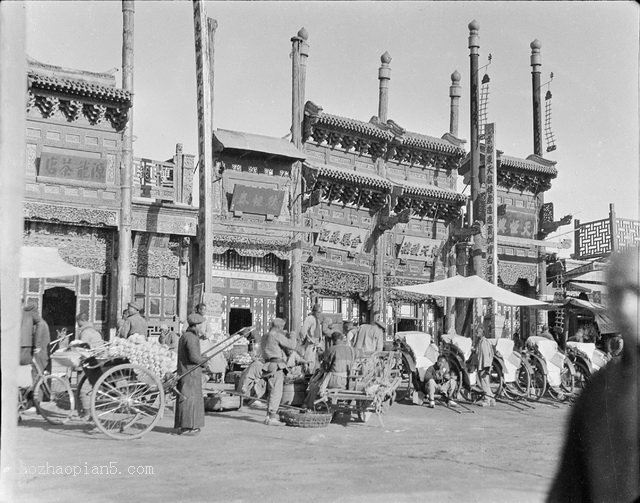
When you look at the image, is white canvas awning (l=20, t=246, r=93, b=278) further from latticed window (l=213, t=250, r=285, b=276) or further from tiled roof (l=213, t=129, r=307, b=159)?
tiled roof (l=213, t=129, r=307, b=159)

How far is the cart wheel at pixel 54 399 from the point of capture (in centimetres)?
756

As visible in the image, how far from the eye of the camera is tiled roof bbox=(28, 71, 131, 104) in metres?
14.4

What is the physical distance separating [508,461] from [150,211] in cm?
1135

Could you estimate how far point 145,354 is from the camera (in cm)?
752

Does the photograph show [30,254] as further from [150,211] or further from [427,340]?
[150,211]

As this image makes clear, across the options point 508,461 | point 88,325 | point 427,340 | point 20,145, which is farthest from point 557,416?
point 20,145

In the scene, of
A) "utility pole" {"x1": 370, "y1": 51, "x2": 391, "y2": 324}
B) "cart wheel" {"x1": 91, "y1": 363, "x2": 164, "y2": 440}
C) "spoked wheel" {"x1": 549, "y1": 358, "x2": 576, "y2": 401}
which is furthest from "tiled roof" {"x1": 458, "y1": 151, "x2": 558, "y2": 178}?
"cart wheel" {"x1": 91, "y1": 363, "x2": 164, "y2": 440}

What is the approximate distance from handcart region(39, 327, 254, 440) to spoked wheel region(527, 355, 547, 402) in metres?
6.73

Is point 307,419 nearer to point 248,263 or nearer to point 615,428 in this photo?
point 615,428

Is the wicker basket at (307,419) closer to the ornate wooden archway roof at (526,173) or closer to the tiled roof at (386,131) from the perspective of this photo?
the tiled roof at (386,131)

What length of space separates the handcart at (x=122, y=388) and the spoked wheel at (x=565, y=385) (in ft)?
24.0

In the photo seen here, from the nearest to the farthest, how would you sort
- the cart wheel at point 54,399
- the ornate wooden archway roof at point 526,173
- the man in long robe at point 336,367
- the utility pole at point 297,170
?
the cart wheel at point 54,399
the man in long robe at point 336,367
the utility pole at point 297,170
the ornate wooden archway roof at point 526,173

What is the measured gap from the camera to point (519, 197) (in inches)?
921

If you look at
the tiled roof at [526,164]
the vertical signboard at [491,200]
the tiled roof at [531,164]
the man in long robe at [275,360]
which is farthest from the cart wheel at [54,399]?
the tiled roof at [531,164]
